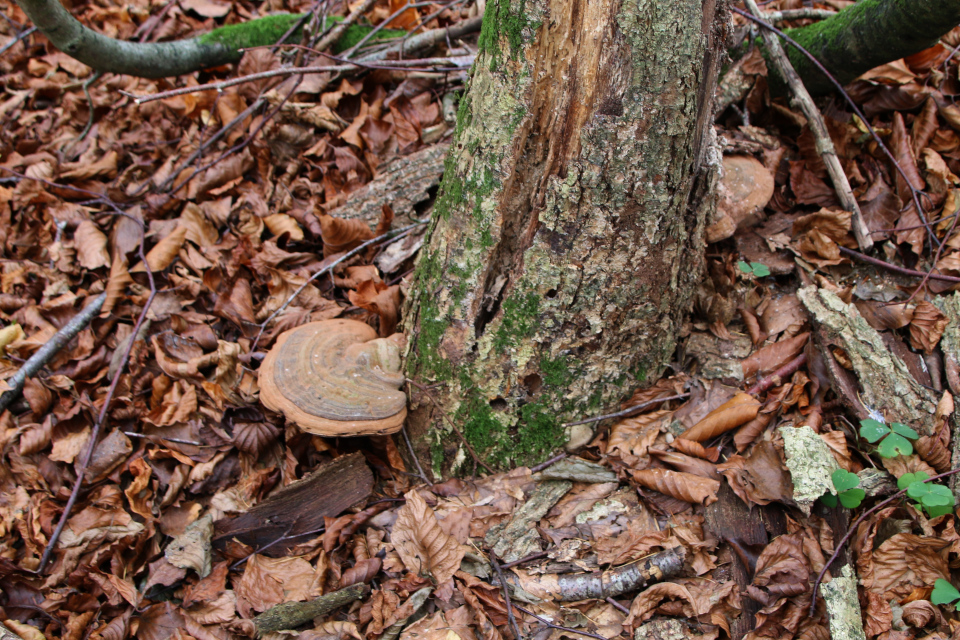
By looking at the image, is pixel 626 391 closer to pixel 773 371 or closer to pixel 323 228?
pixel 773 371


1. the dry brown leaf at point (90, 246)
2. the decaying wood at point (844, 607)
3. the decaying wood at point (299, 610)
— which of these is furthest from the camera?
the dry brown leaf at point (90, 246)

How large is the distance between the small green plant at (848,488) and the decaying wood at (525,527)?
111 centimetres

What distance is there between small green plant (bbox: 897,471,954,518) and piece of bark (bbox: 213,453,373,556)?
7.94 ft

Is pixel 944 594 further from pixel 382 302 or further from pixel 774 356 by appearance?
pixel 382 302

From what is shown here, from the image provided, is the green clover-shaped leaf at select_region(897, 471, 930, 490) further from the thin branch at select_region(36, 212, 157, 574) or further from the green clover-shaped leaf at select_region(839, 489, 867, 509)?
the thin branch at select_region(36, 212, 157, 574)

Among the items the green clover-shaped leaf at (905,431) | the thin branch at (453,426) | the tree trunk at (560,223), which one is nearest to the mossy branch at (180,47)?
the tree trunk at (560,223)

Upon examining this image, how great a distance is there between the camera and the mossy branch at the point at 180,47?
4.13m

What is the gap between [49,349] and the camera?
349 cm

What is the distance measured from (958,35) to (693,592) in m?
3.98

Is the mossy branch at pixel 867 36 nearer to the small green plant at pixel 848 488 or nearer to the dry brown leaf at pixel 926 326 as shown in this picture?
the dry brown leaf at pixel 926 326

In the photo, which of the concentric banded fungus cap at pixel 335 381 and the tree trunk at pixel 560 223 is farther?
the concentric banded fungus cap at pixel 335 381

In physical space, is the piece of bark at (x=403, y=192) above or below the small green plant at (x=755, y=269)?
above

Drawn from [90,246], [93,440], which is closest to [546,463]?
→ [93,440]

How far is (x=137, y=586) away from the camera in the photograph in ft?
9.00
